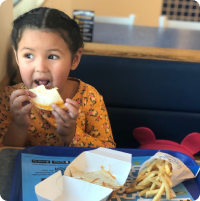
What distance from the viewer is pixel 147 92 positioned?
1858 mm

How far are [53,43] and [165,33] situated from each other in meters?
1.91

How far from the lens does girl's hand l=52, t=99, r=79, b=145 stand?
1.10m

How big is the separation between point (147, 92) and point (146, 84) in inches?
2.1

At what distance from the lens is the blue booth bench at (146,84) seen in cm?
181

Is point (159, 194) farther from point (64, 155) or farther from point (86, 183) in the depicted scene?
point (64, 155)

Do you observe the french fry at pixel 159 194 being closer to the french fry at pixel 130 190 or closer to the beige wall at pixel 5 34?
the french fry at pixel 130 190

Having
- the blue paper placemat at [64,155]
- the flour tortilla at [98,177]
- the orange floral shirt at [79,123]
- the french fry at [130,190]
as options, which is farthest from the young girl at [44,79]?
the french fry at [130,190]

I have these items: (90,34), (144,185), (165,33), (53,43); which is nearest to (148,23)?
(165,33)

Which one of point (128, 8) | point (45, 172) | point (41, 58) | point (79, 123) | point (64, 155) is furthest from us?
point (128, 8)

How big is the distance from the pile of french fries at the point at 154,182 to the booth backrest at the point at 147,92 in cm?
91

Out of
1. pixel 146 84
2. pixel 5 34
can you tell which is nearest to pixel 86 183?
pixel 5 34

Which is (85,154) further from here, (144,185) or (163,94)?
(163,94)

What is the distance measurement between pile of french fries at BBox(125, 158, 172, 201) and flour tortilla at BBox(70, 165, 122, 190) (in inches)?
2.1

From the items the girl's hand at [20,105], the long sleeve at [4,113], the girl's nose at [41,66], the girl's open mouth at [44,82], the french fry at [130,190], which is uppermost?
the girl's nose at [41,66]
